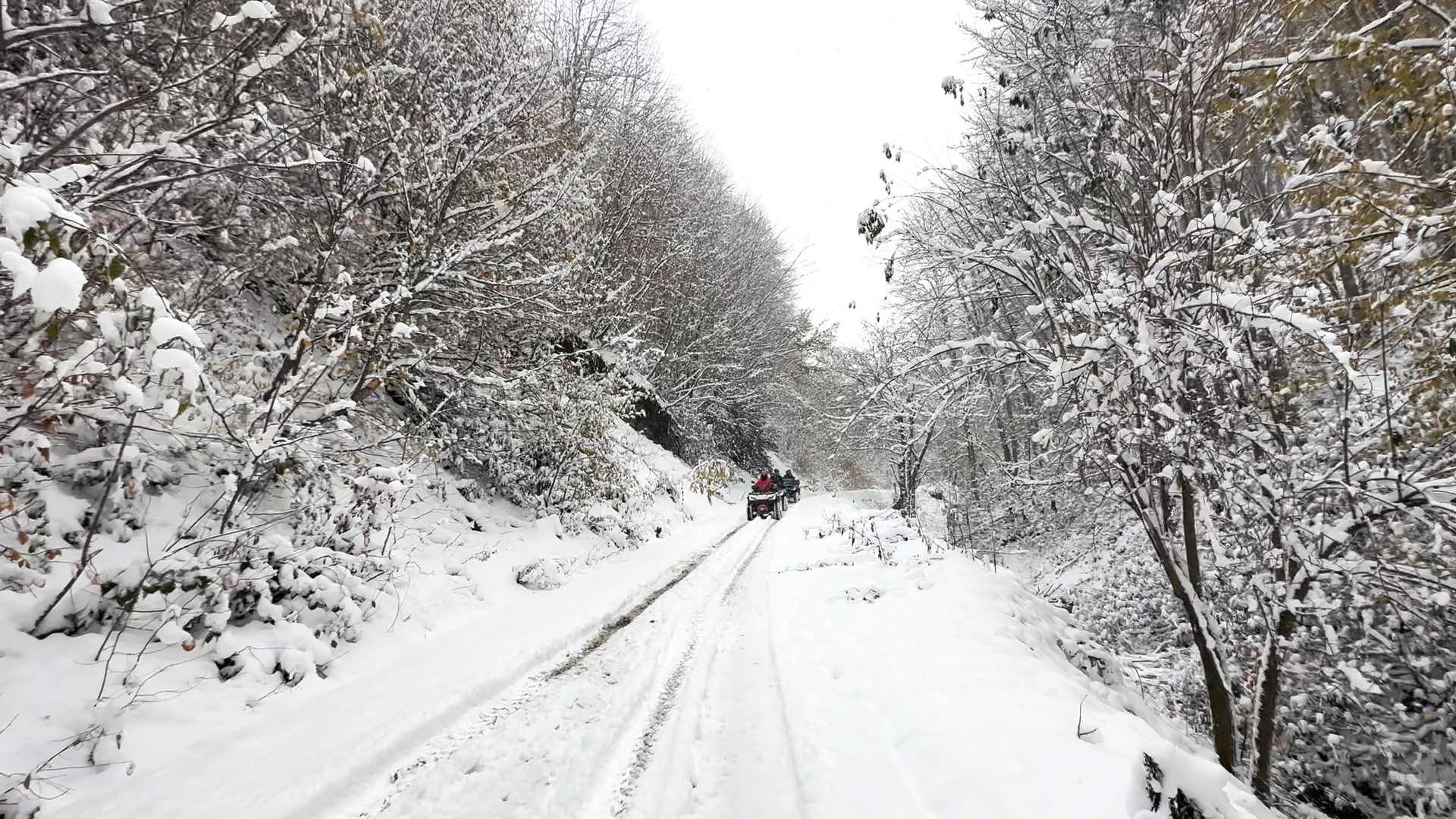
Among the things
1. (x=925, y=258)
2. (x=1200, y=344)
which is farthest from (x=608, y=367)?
(x=1200, y=344)

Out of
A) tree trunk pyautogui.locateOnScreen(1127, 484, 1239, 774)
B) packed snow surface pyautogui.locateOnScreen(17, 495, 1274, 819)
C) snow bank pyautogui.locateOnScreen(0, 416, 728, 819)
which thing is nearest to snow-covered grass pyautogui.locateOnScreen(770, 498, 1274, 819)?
packed snow surface pyautogui.locateOnScreen(17, 495, 1274, 819)

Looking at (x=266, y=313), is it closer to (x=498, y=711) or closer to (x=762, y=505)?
(x=498, y=711)

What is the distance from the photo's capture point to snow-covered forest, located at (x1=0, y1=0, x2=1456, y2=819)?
2826mm

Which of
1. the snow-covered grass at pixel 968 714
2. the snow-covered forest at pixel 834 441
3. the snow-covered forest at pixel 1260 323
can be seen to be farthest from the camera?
the snow-covered forest at pixel 1260 323

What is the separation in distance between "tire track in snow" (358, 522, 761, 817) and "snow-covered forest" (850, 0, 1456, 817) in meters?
3.28

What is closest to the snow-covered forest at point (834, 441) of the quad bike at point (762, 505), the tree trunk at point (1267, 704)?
the tree trunk at point (1267, 704)

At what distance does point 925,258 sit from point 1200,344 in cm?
199

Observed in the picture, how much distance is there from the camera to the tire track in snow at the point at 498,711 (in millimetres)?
2828

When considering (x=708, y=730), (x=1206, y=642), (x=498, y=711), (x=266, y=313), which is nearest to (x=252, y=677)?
(x=498, y=711)

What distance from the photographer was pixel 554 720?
358cm

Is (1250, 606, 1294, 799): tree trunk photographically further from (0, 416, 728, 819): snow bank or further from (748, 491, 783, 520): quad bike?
(748, 491, 783, 520): quad bike

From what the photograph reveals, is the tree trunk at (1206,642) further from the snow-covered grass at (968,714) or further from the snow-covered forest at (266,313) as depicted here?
the snow-covered forest at (266,313)

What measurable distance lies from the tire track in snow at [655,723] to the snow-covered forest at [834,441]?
0.03 m

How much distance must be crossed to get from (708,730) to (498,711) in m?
1.44
